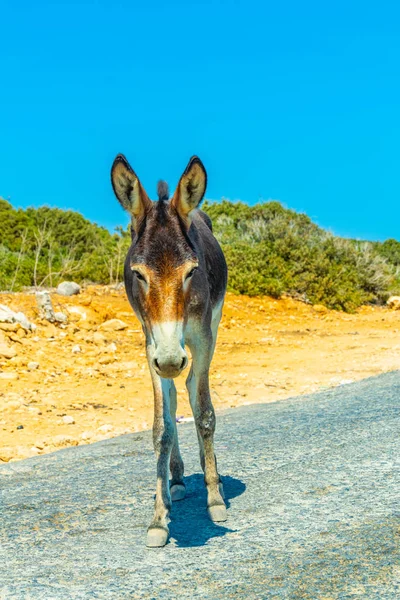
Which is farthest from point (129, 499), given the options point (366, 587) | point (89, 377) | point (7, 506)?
point (89, 377)

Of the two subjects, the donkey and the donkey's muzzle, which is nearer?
the donkey's muzzle

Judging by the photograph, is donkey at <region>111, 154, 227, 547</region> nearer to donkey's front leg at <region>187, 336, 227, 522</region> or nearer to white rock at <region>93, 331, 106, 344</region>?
donkey's front leg at <region>187, 336, 227, 522</region>

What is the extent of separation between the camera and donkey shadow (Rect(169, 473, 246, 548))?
5.10 m

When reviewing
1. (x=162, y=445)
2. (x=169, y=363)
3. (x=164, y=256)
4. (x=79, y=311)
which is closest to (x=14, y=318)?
(x=79, y=311)

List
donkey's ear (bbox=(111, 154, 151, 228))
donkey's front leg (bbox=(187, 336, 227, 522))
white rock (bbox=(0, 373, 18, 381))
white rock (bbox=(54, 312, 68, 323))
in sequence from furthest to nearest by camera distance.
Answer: white rock (bbox=(54, 312, 68, 323))
white rock (bbox=(0, 373, 18, 381))
donkey's front leg (bbox=(187, 336, 227, 522))
donkey's ear (bbox=(111, 154, 151, 228))

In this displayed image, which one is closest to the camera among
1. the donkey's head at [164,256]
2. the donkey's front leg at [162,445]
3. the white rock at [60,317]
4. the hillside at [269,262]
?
the donkey's head at [164,256]

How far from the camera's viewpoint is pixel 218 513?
5402mm

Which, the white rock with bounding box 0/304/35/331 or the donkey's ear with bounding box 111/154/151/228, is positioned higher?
the donkey's ear with bounding box 111/154/151/228

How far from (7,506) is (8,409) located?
15.9 feet

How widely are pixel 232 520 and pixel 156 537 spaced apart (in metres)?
0.77

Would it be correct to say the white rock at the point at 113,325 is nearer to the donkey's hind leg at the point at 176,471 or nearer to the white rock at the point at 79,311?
the white rock at the point at 79,311

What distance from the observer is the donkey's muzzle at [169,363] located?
4.31m

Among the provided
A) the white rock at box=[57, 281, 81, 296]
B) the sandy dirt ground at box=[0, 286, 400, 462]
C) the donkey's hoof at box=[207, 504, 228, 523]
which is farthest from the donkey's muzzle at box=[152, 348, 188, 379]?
the white rock at box=[57, 281, 81, 296]

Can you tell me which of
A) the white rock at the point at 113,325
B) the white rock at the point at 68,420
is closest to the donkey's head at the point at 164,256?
the white rock at the point at 68,420
